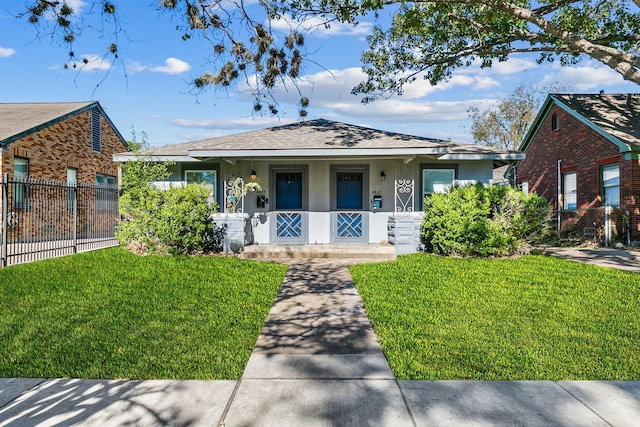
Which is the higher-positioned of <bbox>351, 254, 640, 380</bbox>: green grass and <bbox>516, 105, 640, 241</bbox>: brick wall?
<bbox>516, 105, 640, 241</bbox>: brick wall

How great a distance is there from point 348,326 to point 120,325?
2784 millimetres

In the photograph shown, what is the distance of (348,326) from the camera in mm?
5074

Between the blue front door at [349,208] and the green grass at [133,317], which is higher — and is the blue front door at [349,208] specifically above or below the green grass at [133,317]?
above

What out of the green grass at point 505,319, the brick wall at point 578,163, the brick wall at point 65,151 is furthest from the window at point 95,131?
the brick wall at point 578,163

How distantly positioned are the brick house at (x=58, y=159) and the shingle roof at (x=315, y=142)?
336 centimetres

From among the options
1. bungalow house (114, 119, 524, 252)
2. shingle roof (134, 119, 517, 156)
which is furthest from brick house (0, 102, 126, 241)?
shingle roof (134, 119, 517, 156)

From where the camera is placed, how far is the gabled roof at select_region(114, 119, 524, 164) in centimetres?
1048

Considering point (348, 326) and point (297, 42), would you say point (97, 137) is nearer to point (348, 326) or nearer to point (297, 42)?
point (297, 42)

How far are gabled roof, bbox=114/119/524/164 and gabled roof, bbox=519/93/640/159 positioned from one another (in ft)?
14.9

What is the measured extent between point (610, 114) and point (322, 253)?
41.9 ft

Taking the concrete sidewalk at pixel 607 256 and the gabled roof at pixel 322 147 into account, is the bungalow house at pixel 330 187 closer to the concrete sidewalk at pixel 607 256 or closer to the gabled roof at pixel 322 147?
the gabled roof at pixel 322 147

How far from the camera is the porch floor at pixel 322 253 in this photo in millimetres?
10180

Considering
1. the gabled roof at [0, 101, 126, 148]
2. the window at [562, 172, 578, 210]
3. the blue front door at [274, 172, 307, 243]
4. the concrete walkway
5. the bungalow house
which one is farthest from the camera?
the window at [562, 172, 578, 210]

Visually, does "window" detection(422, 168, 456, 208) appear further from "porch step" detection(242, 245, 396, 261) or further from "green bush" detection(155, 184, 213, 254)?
"green bush" detection(155, 184, 213, 254)
